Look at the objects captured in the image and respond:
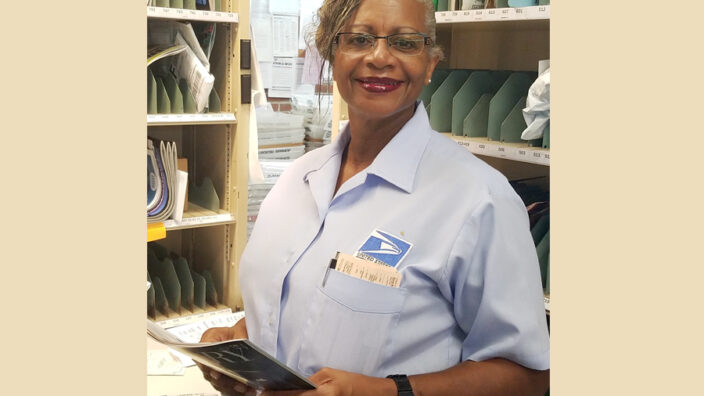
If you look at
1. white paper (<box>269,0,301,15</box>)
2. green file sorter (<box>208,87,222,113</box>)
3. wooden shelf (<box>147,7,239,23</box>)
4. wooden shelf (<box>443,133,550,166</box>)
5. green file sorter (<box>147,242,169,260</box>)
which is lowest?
green file sorter (<box>147,242,169,260</box>)

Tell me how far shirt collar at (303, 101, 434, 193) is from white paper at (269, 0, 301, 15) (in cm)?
280

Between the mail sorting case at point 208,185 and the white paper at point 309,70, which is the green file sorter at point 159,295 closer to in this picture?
the mail sorting case at point 208,185

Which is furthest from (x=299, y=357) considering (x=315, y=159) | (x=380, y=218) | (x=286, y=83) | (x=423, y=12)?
(x=286, y=83)

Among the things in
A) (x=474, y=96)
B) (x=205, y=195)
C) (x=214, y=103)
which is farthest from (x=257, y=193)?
(x=474, y=96)

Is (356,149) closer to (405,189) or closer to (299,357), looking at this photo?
(405,189)

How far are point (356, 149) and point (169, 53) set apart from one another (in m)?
1.90

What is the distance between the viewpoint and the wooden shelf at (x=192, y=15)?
3.04 metres

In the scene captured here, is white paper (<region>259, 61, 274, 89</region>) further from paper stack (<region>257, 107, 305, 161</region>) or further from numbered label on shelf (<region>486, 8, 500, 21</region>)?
numbered label on shelf (<region>486, 8, 500, 21</region>)

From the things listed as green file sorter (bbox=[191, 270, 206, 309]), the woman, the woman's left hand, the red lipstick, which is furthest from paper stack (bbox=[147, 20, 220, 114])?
the woman's left hand

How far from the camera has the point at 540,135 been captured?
232 cm

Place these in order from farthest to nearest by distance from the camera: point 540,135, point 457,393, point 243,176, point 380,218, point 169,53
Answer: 1. point 243,176
2. point 169,53
3. point 540,135
4. point 380,218
5. point 457,393

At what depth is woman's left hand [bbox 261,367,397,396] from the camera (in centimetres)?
121

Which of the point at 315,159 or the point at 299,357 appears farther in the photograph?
the point at 315,159

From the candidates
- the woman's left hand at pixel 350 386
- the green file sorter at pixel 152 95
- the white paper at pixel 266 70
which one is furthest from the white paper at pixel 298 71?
the woman's left hand at pixel 350 386
